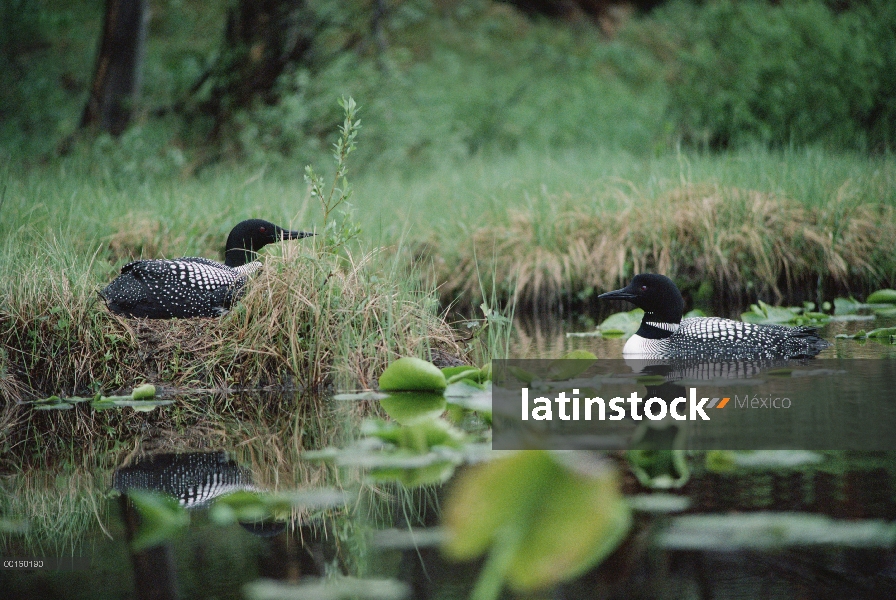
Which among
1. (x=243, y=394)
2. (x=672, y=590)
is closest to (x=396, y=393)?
(x=243, y=394)

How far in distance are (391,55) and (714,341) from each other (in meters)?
8.05

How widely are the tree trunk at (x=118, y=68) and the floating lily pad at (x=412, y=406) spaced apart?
783 cm

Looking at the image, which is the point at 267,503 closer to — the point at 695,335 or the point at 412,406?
the point at 412,406

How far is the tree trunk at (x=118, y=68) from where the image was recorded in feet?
34.7

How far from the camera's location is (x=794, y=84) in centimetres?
1065

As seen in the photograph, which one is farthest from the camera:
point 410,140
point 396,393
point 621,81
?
point 621,81

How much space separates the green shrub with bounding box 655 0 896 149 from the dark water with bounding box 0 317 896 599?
806cm

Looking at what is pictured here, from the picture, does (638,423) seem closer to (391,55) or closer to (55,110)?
(391,55)

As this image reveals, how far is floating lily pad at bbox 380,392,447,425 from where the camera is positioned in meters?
3.61

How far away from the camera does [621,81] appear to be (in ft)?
52.7

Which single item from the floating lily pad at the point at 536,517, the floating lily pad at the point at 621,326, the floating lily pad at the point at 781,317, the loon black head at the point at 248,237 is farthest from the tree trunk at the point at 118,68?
the floating lily pad at the point at 536,517

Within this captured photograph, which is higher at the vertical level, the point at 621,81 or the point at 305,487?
the point at 621,81

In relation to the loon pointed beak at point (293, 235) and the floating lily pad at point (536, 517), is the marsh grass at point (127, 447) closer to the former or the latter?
the loon pointed beak at point (293, 235)

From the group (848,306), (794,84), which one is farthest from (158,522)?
(794,84)
